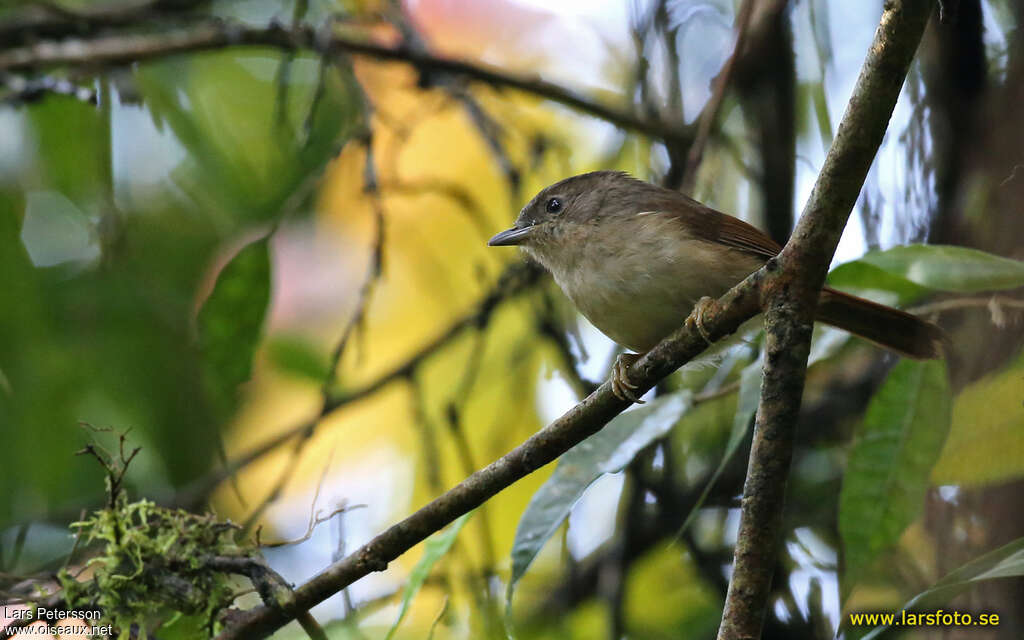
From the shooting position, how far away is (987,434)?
109 inches

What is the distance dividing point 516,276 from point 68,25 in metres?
2.21

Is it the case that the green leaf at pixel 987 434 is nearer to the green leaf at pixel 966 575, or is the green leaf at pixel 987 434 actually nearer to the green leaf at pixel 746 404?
the green leaf at pixel 966 575

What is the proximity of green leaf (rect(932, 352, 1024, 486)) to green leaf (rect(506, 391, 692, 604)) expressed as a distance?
762mm

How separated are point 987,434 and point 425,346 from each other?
7.31 ft

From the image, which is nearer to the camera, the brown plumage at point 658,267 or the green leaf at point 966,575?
the green leaf at point 966,575

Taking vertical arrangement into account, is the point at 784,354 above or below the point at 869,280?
below

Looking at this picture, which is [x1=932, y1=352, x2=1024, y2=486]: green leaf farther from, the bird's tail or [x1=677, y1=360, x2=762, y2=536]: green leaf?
[x1=677, y1=360, x2=762, y2=536]: green leaf

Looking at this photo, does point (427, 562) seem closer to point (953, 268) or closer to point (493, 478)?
point (493, 478)

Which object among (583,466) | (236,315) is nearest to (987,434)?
(583,466)

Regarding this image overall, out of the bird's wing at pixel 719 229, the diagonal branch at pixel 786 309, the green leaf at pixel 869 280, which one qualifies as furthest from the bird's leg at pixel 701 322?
the bird's wing at pixel 719 229

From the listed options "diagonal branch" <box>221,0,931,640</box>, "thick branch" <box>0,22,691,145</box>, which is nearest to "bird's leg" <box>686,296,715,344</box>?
"diagonal branch" <box>221,0,931,640</box>

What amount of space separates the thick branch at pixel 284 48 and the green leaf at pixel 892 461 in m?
1.92

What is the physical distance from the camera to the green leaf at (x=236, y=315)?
315 centimetres

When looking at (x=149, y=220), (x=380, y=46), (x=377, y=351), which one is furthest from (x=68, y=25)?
(x=377, y=351)
